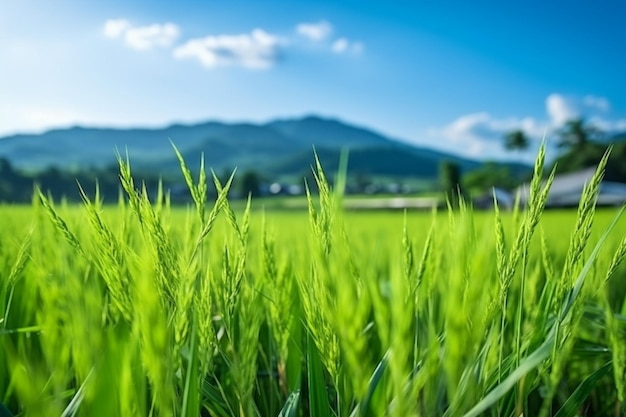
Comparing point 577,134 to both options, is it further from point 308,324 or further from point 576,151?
point 308,324

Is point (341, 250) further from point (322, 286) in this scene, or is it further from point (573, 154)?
point (573, 154)

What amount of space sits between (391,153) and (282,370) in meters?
169

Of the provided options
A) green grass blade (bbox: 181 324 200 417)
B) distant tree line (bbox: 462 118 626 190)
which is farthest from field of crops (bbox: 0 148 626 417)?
distant tree line (bbox: 462 118 626 190)

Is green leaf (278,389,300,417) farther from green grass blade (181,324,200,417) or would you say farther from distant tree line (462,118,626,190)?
distant tree line (462,118,626,190)

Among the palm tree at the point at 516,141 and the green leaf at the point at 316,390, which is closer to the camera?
the green leaf at the point at 316,390

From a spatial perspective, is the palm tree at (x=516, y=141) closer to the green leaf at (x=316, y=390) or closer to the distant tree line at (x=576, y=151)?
the distant tree line at (x=576, y=151)

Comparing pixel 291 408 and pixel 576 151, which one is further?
pixel 576 151

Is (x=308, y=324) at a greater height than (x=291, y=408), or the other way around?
(x=308, y=324)

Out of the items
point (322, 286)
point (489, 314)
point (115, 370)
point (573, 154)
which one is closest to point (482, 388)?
point (489, 314)

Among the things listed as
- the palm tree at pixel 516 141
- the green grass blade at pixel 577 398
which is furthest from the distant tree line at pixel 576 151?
the green grass blade at pixel 577 398

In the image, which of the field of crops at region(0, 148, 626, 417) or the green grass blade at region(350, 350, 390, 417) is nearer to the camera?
the field of crops at region(0, 148, 626, 417)

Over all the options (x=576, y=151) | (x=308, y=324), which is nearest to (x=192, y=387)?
(x=308, y=324)

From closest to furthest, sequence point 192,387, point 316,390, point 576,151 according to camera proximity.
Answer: point 192,387
point 316,390
point 576,151

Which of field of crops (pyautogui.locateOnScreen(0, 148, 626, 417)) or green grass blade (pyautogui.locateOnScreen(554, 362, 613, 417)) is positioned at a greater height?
field of crops (pyautogui.locateOnScreen(0, 148, 626, 417))
